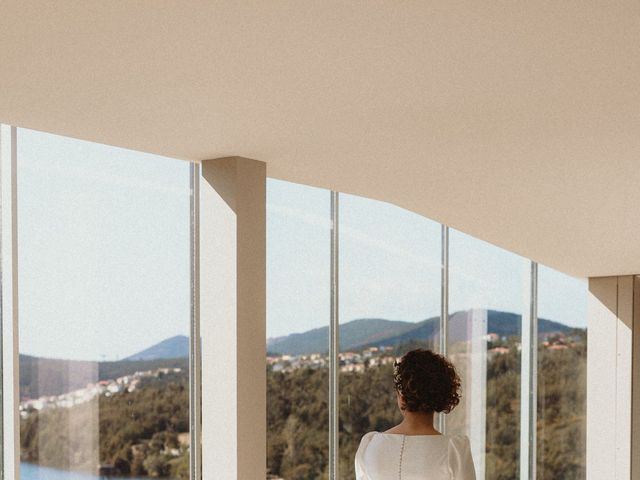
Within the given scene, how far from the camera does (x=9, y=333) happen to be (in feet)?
20.3

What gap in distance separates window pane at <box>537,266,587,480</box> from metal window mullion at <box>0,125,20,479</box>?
754 centimetres

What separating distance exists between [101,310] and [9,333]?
0.83 metres

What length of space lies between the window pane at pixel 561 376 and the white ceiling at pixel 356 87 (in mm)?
5671

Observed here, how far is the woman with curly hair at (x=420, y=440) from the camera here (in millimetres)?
3977

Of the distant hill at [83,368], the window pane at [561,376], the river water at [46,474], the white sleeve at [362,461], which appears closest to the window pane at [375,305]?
the distant hill at [83,368]

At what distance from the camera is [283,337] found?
338 inches

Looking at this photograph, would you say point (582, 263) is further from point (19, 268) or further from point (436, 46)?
point (436, 46)

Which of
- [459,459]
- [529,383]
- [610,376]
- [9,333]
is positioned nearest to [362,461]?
[459,459]

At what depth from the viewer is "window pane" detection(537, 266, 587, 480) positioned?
1216cm

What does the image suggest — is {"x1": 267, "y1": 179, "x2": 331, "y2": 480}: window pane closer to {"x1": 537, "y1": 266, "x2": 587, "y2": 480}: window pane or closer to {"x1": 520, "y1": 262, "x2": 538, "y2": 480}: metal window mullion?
{"x1": 520, "y1": 262, "x2": 538, "y2": 480}: metal window mullion

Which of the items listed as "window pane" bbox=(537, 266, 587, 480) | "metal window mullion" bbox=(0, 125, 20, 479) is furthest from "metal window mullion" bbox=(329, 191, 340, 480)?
"window pane" bbox=(537, 266, 587, 480)

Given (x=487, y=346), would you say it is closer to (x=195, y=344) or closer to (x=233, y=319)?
(x=195, y=344)

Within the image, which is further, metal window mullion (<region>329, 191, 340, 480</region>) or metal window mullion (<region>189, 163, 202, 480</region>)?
metal window mullion (<region>329, 191, 340, 480</region>)

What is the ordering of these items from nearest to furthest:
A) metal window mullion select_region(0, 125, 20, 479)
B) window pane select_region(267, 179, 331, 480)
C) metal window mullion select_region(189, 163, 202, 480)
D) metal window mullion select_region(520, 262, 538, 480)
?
metal window mullion select_region(0, 125, 20, 479) → metal window mullion select_region(189, 163, 202, 480) → window pane select_region(267, 179, 331, 480) → metal window mullion select_region(520, 262, 538, 480)
